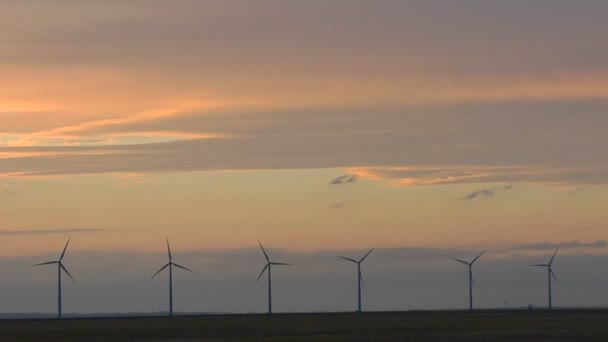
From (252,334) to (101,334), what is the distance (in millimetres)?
23913

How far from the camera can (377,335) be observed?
16262 cm

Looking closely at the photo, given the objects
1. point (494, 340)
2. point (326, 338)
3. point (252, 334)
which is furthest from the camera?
point (252, 334)

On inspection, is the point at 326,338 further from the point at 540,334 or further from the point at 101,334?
the point at 101,334

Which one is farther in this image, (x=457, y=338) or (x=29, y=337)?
(x=29, y=337)

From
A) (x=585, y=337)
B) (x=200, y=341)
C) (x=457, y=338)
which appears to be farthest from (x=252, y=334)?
(x=585, y=337)

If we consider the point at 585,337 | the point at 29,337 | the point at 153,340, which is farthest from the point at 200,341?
the point at 585,337

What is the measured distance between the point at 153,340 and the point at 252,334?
62.8 ft

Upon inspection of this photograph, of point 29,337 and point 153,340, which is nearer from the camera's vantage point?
point 153,340

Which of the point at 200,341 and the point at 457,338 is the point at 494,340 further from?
the point at 200,341

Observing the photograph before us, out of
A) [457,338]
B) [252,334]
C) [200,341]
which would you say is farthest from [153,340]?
[457,338]

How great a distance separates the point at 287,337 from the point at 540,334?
1247 inches

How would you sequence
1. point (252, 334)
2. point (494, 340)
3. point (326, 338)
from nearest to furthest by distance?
point (494, 340), point (326, 338), point (252, 334)

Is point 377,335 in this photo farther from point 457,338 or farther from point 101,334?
point 101,334

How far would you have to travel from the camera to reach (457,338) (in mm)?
152125
